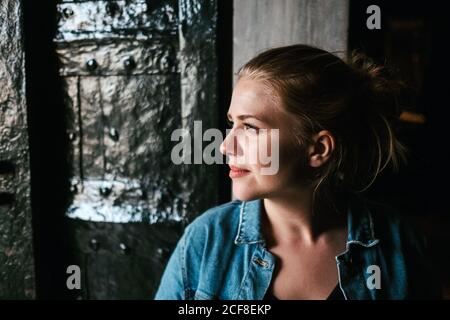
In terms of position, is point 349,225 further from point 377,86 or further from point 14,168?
point 14,168

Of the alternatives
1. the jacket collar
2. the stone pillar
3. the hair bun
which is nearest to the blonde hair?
the hair bun

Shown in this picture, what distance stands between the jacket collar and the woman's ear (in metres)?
0.22

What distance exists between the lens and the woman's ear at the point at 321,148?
125 cm

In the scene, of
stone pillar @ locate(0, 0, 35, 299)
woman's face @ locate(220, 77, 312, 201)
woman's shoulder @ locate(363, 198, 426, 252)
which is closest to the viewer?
woman's face @ locate(220, 77, 312, 201)

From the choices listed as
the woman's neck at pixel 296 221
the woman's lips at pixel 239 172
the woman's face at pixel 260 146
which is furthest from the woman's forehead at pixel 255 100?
the woman's neck at pixel 296 221

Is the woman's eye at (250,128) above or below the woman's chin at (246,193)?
above

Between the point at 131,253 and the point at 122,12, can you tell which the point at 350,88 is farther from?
the point at 131,253

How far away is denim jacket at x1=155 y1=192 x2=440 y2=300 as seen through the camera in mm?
1236

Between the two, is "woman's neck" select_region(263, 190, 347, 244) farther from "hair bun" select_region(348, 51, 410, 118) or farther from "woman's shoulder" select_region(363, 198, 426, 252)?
"hair bun" select_region(348, 51, 410, 118)

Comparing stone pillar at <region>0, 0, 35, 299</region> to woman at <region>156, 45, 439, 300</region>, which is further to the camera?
stone pillar at <region>0, 0, 35, 299</region>

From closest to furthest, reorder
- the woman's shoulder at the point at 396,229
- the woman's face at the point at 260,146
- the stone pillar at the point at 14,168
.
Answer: the woman's face at the point at 260,146, the woman's shoulder at the point at 396,229, the stone pillar at the point at 14,168

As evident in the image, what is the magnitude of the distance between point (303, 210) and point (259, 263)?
0.23 metres

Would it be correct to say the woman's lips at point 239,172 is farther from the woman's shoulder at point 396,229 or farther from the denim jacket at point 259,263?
the woman's shoulder at point 396,229

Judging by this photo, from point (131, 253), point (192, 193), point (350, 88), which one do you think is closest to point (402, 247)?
point (350, 88)
